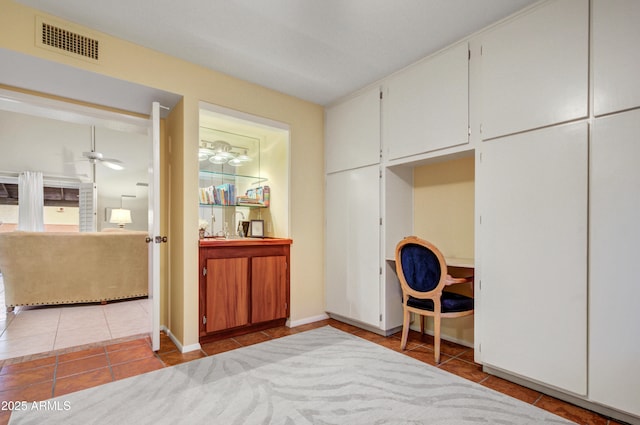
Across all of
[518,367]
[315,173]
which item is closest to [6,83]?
[315,173]

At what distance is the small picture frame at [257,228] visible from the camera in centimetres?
370

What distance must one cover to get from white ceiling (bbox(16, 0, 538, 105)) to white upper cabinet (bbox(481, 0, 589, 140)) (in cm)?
16

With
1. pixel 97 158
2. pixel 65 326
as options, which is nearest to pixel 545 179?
pixel 65 326

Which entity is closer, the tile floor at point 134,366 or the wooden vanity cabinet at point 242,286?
the tile floor at point 134,366

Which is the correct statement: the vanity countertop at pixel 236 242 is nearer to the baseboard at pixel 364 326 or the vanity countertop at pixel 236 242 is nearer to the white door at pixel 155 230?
the white door at pixel 155 230

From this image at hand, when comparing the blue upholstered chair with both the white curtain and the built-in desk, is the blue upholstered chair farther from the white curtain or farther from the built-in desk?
the white curtain

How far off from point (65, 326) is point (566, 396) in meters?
4.60

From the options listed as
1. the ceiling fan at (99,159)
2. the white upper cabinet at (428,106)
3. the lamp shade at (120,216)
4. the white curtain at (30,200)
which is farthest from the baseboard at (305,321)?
the white curtain at (30,200)

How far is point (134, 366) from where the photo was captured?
2.39 metres

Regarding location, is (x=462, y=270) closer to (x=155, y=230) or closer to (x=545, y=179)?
(x=545, y=179)

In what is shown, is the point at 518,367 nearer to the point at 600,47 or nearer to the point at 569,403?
the point at 569,403

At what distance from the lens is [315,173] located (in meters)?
3.67

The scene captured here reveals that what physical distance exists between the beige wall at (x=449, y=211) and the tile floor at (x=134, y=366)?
0.21 m

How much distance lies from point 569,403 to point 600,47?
7.07ft
